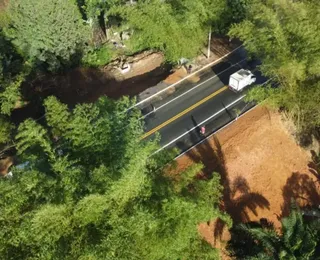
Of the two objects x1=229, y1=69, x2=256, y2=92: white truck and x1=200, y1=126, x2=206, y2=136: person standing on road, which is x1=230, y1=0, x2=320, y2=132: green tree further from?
x1=200, y1=126, x2=206, y2=136: person standing on road

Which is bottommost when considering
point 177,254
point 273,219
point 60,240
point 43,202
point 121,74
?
point 273,219

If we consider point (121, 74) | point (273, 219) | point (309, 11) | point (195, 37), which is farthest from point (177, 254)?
point (121, 74)

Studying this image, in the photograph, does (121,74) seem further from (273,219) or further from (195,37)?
(273,219)

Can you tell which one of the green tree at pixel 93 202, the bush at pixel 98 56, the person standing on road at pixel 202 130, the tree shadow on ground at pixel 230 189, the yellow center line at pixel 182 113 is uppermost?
the green tree at pixel 93 202

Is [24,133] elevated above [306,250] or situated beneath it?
elevated above

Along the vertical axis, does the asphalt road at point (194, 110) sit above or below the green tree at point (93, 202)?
below

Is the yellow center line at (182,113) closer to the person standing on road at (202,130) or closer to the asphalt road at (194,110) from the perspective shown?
the asphalt road at (194,110)

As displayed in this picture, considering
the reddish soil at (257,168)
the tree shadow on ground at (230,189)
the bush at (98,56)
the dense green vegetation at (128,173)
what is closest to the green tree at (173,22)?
the dense green vegetation at (128,173)
